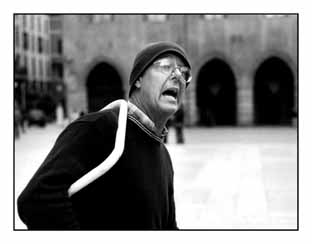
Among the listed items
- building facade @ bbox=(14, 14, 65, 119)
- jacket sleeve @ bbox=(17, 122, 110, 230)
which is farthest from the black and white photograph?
building facade @ bbox=(14, 14, 65, 119)

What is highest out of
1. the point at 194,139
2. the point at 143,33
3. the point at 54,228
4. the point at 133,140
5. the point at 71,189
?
the point at 143,33

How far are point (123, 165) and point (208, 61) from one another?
84.9 ft

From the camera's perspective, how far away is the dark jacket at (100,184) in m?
1.89

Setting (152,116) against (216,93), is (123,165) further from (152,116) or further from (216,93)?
(216,93)

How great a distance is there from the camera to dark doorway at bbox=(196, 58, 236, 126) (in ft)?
91.4

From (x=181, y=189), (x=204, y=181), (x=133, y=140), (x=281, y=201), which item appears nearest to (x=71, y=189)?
(x=133, y=140)

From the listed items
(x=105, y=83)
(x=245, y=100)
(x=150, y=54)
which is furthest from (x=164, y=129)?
(x=105, y=83)

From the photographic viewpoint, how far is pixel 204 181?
402 inches

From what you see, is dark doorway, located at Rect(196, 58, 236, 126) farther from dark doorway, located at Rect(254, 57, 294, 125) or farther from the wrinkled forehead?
the wrinkled forehead

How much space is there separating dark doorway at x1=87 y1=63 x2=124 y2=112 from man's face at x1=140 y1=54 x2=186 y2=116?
2457cm

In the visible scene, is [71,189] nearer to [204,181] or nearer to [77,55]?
[204,181]

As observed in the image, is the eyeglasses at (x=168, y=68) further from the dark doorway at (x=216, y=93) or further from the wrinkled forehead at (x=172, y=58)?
the dark doorway at (x=216, y=93)

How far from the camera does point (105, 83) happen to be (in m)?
30.0

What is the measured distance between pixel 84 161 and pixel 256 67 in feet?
85.0
